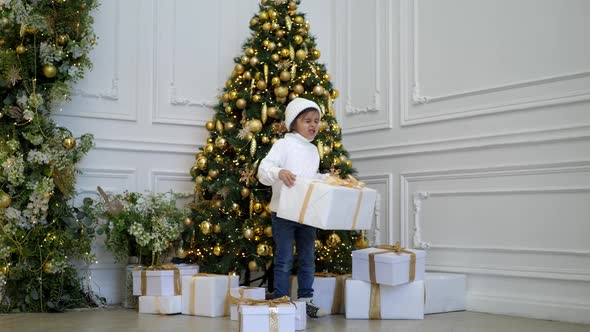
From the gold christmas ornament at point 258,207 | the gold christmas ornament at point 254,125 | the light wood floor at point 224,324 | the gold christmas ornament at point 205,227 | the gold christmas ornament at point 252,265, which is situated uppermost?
the gold christmas ornament at point 254,125

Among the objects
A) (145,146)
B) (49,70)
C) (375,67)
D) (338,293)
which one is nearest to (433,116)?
(375,67)

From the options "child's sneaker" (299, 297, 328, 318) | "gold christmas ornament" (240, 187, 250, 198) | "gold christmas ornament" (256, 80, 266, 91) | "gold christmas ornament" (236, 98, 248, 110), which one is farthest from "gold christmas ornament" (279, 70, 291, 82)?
"child's sneaker" (299, 297, 328, 318)

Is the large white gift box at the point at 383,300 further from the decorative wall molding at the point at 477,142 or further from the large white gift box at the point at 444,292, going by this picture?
the decorative wall molding at the point at 477,142

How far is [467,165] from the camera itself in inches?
186

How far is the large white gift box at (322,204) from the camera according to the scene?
3645mm

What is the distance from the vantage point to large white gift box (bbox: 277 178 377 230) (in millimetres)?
3645

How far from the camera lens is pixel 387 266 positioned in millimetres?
4086

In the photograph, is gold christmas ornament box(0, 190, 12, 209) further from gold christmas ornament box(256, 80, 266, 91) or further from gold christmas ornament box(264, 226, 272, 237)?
gold christmas ornament box(256, 80, 266, 91)

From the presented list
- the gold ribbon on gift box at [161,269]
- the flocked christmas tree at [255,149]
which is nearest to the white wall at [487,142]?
the flocked christmas tree at [255,149]

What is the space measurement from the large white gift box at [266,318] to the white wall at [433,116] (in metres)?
1.74

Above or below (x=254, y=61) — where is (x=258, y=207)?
below

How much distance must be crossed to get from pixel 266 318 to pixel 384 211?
2275mm

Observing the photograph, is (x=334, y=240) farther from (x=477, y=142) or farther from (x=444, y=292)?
(x=477, y=142)

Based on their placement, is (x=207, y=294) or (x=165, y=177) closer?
(x=207, y=294)
